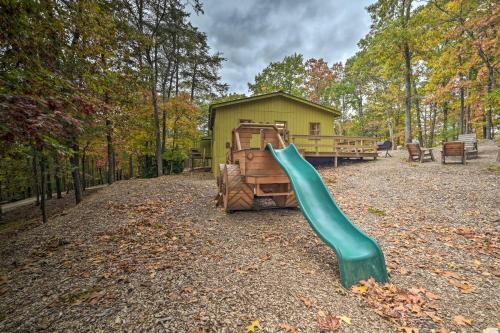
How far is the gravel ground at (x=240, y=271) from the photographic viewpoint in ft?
8.59

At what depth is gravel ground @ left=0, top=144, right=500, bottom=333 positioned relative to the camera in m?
2.62

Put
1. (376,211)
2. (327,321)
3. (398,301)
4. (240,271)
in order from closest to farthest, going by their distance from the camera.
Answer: (327,321), (398,301), (240,271), (376,211)

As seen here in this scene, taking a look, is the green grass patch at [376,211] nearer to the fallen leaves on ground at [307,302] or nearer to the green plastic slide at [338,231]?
the green plastic slide at [338,231]

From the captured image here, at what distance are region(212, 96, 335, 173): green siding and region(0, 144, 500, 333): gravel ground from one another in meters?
8.53

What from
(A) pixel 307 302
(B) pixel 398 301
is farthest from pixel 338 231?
(A) pixel 307 302

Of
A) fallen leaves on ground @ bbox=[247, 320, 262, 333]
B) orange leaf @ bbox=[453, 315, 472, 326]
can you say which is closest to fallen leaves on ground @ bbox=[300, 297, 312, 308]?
fallen leaves on ground @ bbox=[247, 320, 262, 333]

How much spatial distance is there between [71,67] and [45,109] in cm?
409

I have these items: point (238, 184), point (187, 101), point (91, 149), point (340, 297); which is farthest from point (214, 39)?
point (340, 297)

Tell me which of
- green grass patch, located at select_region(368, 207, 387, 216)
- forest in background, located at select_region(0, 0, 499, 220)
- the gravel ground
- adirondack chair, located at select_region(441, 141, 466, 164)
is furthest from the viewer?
adirondack chair, located at select_region(441, 141, 466, 164)

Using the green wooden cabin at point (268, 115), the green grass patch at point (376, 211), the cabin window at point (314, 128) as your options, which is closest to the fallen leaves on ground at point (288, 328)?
the green grass patch at point (376, 211)

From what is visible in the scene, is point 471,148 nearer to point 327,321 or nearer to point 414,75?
point 327,321

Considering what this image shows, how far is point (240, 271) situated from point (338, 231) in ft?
6.11

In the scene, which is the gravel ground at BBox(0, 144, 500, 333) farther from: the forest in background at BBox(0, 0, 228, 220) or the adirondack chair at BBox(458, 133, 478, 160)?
the adirondack chair at BBox(458, 133, 478, 160)

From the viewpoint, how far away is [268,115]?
15414mm
